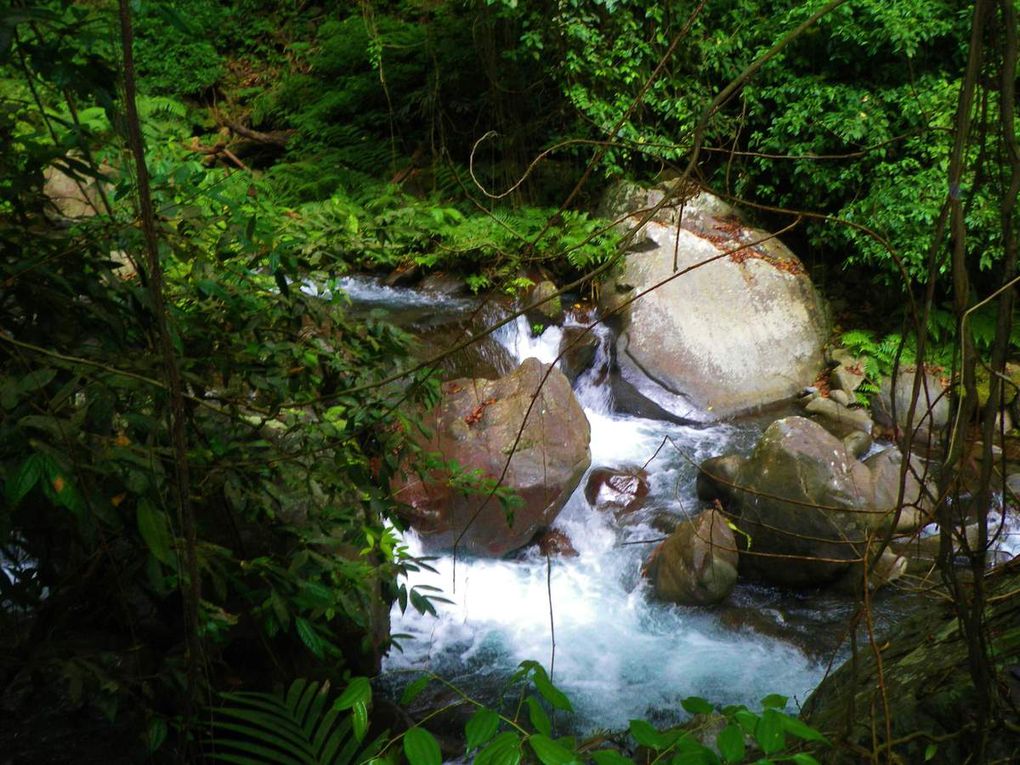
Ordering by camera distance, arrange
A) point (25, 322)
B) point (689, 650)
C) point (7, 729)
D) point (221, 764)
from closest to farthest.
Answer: point (25, 322)
point (221, 764)
point (7, 729)
point (689, 650)

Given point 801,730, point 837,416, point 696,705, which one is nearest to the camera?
point 801,730

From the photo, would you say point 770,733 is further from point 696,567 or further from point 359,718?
point 696,567

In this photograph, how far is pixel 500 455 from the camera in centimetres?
552

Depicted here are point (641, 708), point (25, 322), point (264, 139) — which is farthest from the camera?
point (264, 139)

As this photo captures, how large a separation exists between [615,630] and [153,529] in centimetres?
379

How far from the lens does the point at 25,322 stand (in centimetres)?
195

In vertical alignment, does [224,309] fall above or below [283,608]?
above

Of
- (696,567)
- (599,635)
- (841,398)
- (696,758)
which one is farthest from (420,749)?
(841,398)

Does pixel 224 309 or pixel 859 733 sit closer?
pixel 859 733

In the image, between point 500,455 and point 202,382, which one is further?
point 500,455

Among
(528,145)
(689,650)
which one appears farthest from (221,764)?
(528,145)

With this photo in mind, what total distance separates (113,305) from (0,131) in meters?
0.48

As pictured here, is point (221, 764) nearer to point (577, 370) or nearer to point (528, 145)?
point (577, 370)

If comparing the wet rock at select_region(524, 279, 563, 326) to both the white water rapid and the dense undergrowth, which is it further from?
the dense undergrowth
